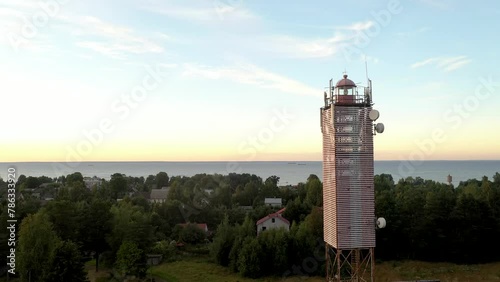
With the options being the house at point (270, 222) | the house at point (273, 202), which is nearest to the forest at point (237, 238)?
the house at point (270, 222)

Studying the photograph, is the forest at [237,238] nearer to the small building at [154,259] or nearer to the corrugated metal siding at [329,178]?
the small building at [154,259]

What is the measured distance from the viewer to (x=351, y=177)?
12594 mm

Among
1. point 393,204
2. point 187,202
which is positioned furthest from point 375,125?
point 187,202

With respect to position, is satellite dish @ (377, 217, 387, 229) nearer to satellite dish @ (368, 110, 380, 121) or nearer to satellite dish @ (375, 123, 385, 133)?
satellite dish @ (375, 123, 385, 133)

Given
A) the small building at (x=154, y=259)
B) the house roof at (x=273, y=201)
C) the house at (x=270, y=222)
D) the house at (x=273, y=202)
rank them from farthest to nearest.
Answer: the house roof at (x=273, y=201)
the house at (x=273, y=202)
the house at (x=270, y=222)
the small building at (x=154, y=259)

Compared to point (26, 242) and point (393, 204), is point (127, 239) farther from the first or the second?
point (393, 204)

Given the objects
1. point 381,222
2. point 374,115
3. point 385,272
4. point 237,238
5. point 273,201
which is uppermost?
point 374,115

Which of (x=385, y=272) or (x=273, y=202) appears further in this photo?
(x=273, y=202)

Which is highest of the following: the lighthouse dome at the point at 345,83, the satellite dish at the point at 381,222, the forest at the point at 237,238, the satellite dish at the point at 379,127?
the lighthouse dome at the point at 345,83

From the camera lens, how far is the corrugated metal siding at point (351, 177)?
1248 cm

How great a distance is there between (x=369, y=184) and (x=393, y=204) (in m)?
14.4

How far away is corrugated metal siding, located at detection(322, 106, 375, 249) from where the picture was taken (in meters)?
12.5

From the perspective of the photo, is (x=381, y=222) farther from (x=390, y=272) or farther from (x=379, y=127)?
(x=390, y=272)

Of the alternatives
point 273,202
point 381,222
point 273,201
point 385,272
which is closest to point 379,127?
point 381,222
